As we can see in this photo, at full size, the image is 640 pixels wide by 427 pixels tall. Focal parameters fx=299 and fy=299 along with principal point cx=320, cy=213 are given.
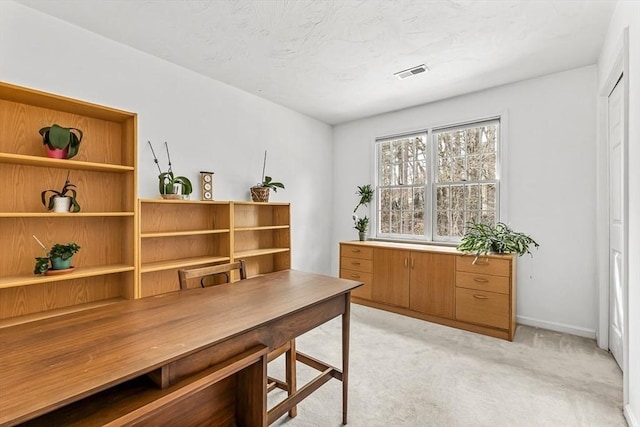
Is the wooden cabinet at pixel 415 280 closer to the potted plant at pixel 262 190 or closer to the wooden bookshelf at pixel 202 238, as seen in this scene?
the wooden bookshelf at pixel 202 238

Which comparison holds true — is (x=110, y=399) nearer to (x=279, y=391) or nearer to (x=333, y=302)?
(x=333, y=302)

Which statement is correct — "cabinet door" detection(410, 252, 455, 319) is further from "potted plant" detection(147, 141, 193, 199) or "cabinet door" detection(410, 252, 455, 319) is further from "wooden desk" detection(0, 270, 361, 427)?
"potted plant" detection(147, 141, 193, 199)

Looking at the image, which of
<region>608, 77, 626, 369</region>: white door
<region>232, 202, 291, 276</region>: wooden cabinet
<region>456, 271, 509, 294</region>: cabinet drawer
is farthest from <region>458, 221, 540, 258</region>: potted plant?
<region>232, 202, 291, 276</region>: wooden cabinet

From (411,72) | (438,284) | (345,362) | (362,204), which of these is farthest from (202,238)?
(411,72)

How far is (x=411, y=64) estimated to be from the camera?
A: 306cm

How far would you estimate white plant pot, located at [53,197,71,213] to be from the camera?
7.06 ft

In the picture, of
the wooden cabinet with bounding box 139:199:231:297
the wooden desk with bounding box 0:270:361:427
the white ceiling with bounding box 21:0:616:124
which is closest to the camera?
the wooden desk with bounding box 0:270:361:427

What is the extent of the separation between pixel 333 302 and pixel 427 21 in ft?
7.43

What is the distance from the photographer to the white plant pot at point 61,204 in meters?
2.15

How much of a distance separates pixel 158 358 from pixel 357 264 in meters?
3.37

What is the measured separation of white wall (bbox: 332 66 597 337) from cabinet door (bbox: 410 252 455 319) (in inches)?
33.2

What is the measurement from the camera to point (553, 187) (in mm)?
3246

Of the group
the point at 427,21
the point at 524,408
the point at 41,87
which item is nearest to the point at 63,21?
the point at 41,87

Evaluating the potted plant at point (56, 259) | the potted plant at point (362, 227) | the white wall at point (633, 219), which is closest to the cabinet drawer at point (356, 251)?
the potted plant at point (362, 227)
